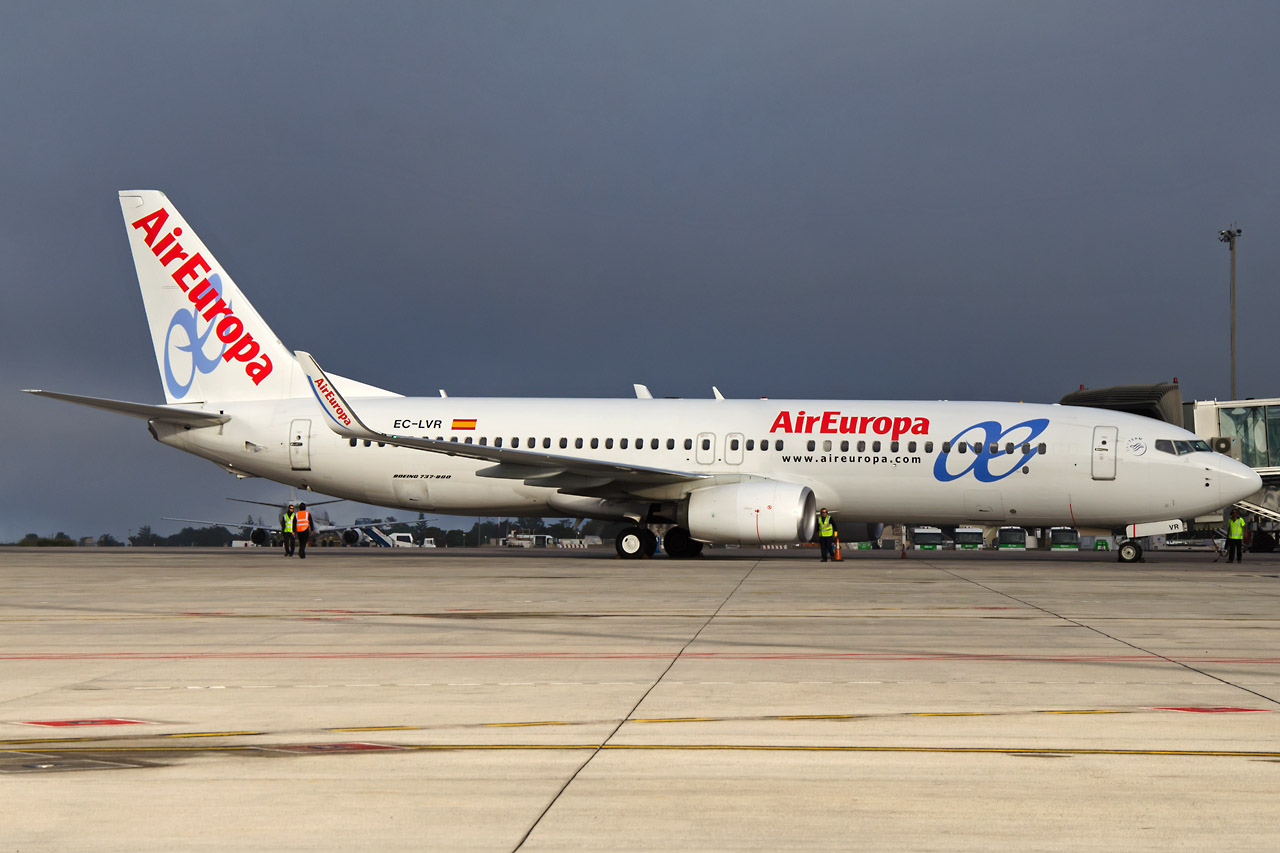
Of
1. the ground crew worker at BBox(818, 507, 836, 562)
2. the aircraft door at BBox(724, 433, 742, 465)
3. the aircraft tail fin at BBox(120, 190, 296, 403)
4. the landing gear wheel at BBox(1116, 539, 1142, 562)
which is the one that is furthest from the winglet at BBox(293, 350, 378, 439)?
the landing gear wheel at BBox(1116, 539, 1142, 562)

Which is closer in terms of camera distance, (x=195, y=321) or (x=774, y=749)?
(x=774, y=749)

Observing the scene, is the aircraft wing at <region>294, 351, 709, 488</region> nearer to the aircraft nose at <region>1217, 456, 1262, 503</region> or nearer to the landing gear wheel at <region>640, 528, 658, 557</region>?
the landing gear wheel at <region>640, 528, 658, 557</region>

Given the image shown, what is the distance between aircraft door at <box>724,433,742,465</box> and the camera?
91.6 feet

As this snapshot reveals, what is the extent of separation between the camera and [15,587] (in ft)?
62.4

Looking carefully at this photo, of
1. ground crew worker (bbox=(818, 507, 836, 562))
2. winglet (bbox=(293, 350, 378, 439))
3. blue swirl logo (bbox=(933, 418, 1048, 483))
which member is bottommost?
ground crew worker (bbox=(818, 507, 836, 562))

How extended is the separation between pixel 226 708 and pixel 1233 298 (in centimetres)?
4928

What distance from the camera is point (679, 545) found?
96.8 feet

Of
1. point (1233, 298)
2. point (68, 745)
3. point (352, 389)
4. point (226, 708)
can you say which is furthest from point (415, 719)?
point (1233, 298)

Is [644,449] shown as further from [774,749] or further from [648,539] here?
[774,749]

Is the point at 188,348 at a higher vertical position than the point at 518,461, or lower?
higher

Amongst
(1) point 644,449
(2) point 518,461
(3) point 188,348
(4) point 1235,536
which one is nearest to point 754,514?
(1) point 644,449

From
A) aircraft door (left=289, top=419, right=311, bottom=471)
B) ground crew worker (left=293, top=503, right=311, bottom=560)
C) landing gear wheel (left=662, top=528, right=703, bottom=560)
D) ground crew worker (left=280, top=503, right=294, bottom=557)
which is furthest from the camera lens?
ground crew worker (left=280, top=503, right=294, bottom=557)

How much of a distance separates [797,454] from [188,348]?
1587cm

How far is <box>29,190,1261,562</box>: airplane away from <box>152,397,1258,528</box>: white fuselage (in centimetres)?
4
